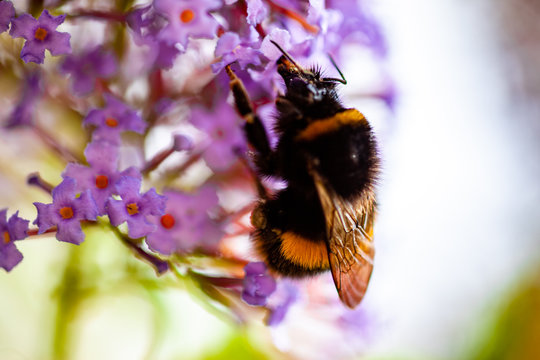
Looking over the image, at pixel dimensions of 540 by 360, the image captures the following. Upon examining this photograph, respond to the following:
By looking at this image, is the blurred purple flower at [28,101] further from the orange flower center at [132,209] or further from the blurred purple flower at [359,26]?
the blurred purple flower at [359,26]

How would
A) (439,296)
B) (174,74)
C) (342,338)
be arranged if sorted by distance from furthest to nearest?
(439,296) → (342,338) → (174,74)

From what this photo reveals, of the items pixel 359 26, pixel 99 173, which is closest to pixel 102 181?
pixel 99 173

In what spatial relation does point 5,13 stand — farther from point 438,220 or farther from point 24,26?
point 438,220

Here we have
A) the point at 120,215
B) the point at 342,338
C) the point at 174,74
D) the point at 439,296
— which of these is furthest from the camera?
the point at 439,296

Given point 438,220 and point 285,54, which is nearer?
point 285,54

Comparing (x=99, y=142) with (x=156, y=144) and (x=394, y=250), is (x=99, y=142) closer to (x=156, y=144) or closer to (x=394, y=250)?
(x=156, y=144)

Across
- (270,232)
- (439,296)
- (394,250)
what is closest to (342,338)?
→ (394,250)

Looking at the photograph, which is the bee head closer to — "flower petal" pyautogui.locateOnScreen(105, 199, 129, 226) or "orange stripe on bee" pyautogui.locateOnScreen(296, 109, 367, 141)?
"orange stripe on bee" pyautogui.locateOnScreen(296, 109, 367, 141)
